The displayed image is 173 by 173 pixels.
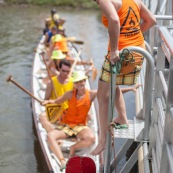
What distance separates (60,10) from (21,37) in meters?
9.41

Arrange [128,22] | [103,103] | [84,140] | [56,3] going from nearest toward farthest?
[128,22]
[103,103]
[84,140]
[56,3]

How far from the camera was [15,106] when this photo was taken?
9.96 meters

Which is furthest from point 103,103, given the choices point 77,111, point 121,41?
point 77,111

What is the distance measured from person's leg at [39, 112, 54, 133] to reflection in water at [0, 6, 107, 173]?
0.71 metres

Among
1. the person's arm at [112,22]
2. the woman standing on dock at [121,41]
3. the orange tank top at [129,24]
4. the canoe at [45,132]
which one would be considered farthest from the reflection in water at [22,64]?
the person's arm at [112,22]

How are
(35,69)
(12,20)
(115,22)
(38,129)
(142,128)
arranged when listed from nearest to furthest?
(115,22) → (142,128) → (38,129) → (35,69) → (12,20)

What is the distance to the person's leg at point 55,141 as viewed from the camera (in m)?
5.97

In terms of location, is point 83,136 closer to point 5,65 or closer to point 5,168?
point 5,168

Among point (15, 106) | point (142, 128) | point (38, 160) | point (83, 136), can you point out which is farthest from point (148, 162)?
point (15, 106)

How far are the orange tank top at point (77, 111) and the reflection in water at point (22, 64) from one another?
1.01 meters

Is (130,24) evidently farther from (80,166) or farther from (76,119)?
(76,119)

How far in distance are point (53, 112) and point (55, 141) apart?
0.71 meters

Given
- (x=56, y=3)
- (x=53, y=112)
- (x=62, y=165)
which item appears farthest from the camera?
(x=56, y=3)

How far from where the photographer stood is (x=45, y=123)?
6836 millimetres
